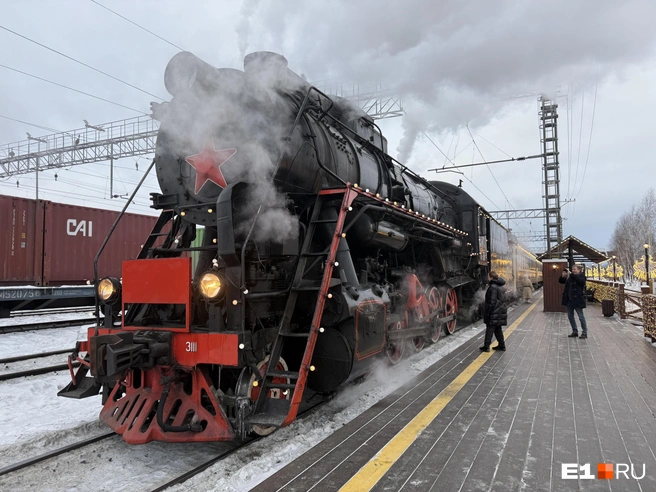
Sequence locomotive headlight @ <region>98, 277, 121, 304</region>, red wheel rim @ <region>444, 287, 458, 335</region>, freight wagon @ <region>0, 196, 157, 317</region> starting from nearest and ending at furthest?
locomotive headlight @ <region>98, 277, 121, 304</region> → red wheel rim @ <region>444, 287, 458, 335</region> → freight wagon @ <region>0, 196, 157, 317</region>

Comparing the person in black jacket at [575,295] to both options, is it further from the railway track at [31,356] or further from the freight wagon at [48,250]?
the freight wagon at [48,250]

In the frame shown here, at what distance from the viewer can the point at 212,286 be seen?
11.0 feet

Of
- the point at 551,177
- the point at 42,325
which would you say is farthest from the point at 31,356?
the point at 551,177

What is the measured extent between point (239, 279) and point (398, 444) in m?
1.79

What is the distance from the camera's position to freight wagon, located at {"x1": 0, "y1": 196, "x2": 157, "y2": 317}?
1036 centimetres

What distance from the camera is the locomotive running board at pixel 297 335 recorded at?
3281 mm

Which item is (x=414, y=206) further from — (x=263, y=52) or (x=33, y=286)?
(x=33, y=286)

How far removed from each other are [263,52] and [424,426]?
12.7ft

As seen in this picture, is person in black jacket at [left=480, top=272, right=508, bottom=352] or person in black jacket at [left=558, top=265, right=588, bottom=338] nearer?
person in black jacket at [left=480, top=272, right=508, bottom=352]

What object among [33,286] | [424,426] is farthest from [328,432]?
[33,286]

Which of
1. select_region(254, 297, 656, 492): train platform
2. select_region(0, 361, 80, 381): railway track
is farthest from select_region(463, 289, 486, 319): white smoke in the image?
select_region(0, 361, 80, 381): railway track

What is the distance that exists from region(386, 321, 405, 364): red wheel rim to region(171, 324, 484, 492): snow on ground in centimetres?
15
